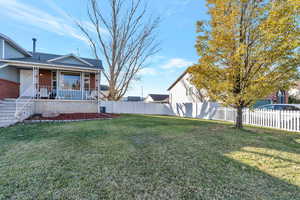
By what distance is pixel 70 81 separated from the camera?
37.2 feet

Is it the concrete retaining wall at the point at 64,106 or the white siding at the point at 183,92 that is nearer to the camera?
the concrete retaining wall at the point at 64,106

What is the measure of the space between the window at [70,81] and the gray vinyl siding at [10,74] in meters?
2.97

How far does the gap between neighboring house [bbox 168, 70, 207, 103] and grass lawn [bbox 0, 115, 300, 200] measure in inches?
526

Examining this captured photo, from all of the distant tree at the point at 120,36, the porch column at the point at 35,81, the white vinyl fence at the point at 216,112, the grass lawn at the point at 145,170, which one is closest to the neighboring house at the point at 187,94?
the white vinyl fence at the point at 216,112

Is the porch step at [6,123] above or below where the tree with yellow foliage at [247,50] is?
below

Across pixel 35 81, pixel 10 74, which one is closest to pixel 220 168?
pixel 35 81

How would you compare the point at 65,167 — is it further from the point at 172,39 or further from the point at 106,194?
the point at 172,39

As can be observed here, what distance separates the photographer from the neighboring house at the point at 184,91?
1733 centimetres

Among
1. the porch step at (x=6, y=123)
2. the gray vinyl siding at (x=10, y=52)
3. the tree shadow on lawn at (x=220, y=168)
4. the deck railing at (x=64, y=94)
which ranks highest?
the gray vinyl siding at (x=10, y=52)

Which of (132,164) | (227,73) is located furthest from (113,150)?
(227,73)

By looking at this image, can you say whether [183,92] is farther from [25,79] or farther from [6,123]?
[6,123]

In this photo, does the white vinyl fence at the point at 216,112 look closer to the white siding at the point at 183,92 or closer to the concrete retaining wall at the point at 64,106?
the white siding at the point at 183,92

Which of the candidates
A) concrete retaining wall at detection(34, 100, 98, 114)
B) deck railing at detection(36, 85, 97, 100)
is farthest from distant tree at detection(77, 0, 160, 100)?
concrete retaining wall at detection(34, 100, 98, 114)

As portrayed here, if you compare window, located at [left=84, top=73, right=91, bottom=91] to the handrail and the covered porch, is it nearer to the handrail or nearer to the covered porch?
the covered porch
